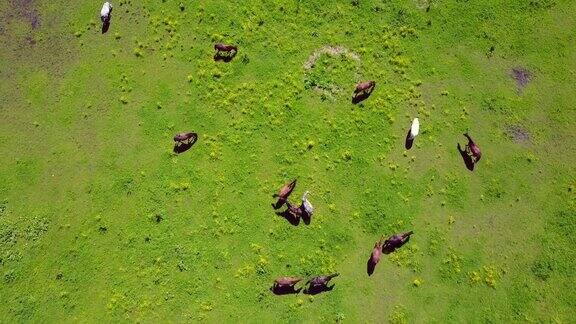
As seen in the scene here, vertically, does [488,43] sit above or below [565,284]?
above

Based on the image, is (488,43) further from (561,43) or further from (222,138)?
(222,138)

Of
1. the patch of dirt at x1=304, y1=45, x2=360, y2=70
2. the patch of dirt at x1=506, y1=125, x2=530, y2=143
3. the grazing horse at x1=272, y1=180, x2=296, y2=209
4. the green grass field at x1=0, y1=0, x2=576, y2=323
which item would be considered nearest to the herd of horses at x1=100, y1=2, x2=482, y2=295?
the grazing horse at x1=272, y1=180, x2=296, y2=209

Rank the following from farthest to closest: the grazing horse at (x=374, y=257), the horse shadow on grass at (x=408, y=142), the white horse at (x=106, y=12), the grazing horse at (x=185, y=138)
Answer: the white horse at (x=106, y=12), the horse shadow on grass at (x=408, y=142), the grazing horse at (x=185, y=138), the grazing horse at (x=374, y=257)

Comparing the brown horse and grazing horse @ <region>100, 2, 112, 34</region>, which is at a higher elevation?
grazing horse @ <region>100, 2, 112, 34</region>

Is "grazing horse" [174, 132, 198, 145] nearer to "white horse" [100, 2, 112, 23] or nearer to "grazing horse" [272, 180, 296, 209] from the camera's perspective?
"grazing horse" [272, 180, 296, 209]

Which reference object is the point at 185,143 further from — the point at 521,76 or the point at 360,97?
the point at 521,76

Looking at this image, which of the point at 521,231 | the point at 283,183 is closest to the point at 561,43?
the point at 521,231

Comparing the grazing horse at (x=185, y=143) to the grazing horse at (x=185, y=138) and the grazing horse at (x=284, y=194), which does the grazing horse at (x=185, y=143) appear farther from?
the grazing horse at (x=284, y=194)

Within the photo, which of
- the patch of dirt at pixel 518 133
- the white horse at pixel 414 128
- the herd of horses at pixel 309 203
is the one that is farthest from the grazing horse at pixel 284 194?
the patch of dirt at pixel 518 133
